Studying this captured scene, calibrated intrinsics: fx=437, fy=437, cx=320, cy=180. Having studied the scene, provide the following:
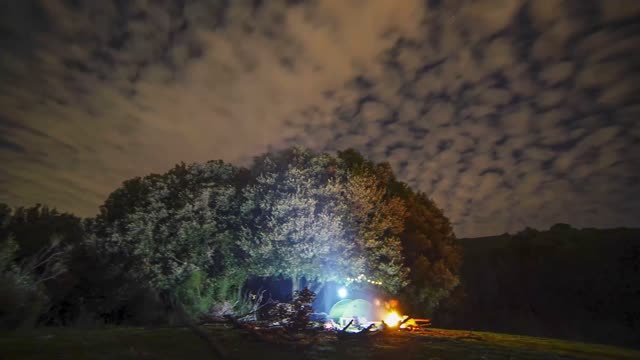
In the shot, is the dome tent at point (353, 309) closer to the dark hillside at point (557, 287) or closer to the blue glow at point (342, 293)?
the blue glow at point (342, 293)

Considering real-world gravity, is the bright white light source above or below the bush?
above

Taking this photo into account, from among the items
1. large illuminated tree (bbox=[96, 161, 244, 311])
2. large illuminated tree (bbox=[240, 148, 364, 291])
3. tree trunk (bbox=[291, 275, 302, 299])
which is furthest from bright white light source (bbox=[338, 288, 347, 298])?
large illuminated tree (bbox=[96, 161, 244, 311])

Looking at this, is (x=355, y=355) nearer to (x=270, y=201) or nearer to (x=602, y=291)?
(x=270, y=201)

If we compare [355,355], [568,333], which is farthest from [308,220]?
[568,333]

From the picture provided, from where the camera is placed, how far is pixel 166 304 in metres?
31.1

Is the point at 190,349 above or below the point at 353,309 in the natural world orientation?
below

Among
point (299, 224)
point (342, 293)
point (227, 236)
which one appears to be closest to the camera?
point (299, 224)

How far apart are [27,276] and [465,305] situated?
228 ft

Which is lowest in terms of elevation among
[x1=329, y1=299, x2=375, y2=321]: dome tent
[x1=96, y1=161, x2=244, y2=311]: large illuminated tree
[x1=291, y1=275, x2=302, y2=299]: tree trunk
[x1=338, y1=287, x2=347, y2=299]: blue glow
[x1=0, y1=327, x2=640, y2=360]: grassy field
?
[x1=0, y1=327, x2=640, y2=360]: grassy field

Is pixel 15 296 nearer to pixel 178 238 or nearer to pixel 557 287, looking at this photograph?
pixel 178 238

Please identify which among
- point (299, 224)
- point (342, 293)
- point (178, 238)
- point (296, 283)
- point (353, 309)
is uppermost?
point (299, 224)

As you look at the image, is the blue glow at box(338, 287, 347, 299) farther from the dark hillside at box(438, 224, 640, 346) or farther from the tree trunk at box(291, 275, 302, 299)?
the dark hillside at box(438, 224, 640, 346)

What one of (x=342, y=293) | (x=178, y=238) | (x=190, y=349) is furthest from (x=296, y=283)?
(x=190, y=349)

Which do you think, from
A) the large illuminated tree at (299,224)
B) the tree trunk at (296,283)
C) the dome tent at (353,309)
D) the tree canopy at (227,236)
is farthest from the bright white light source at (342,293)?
the large illuminated tree at (299,224)
